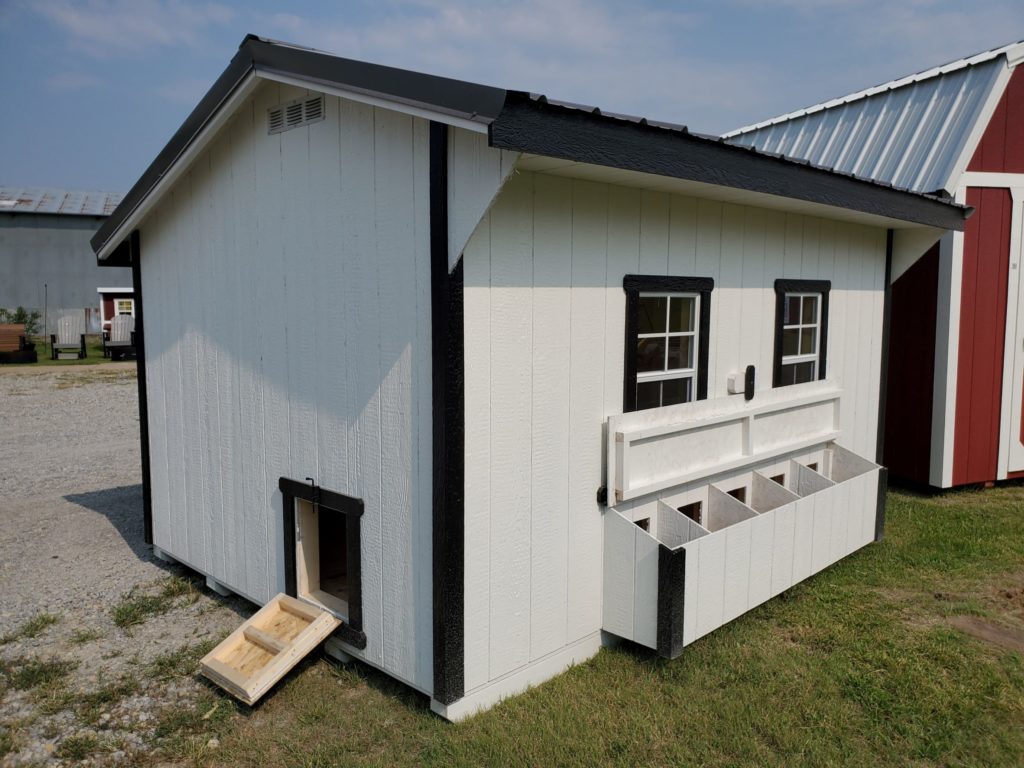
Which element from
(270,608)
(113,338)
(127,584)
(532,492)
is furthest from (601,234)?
(113,338)

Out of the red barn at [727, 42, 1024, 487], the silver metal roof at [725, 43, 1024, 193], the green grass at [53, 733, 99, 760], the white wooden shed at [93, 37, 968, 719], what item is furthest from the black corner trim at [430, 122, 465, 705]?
the red barn at [727, 42, 1024, 487]

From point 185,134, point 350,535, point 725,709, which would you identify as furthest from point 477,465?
point 185,134

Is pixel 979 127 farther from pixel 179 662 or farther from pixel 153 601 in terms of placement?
pixel 153 601

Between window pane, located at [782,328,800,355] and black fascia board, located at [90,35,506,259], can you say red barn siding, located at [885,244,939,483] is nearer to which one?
window pane, located at [782,328,800,355]

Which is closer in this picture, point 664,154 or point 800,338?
point 664,154

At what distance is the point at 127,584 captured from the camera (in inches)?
227

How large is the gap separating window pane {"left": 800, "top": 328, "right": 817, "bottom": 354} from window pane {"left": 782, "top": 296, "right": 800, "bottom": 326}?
0.52 ft

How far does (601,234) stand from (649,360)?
0.88 m

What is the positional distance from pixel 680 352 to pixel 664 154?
60.3 inches

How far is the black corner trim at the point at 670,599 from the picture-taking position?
3910 millimetres

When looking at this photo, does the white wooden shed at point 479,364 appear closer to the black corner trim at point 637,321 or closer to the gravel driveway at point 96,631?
the black corner trim at point 637,321

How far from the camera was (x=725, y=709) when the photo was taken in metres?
3.72

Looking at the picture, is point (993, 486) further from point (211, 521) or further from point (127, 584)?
point (127, 584)

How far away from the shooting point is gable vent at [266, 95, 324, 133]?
163 inches
